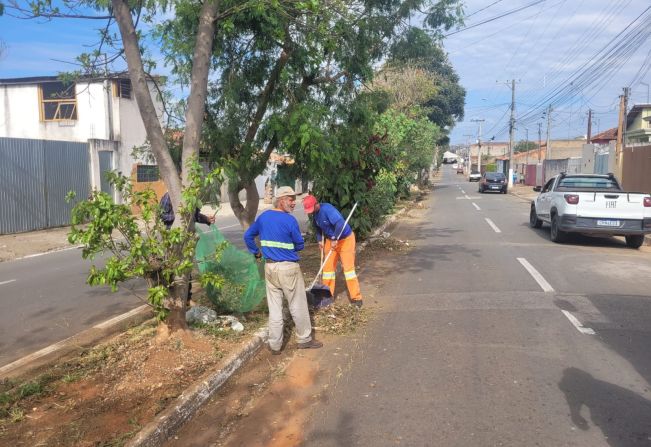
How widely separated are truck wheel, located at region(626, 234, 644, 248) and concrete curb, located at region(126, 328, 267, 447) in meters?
10.1

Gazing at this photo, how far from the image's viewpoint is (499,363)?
489cm

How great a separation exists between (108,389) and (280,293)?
1741 millimetres

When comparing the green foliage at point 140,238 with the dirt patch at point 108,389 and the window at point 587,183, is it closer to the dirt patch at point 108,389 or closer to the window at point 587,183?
the dirt patch at point 108,389

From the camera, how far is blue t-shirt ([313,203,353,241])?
266 inches

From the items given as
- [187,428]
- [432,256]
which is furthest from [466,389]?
[432,256]

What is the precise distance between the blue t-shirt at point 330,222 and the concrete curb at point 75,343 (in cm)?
241

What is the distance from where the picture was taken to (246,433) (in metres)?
3.76

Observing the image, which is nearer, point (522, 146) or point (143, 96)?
point (143, 96)

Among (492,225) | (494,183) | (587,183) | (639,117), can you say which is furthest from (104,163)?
(639,117)

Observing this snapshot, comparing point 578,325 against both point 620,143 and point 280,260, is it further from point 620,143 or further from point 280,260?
point 620,143

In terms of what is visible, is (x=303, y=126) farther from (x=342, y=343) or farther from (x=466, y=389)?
(x=466, y=389)

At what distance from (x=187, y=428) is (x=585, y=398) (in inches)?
119

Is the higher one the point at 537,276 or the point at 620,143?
the point at 620,143

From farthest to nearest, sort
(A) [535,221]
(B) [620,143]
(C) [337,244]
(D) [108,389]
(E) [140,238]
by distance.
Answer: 1. (B) [620,143]
2. (A) [535,221]
3. (C) [337,244]
4. (E) [140,238]
5. (D) [108,389]
